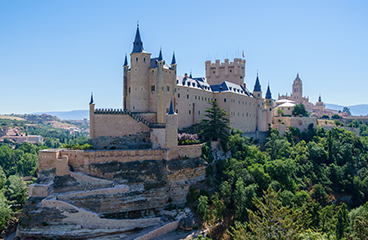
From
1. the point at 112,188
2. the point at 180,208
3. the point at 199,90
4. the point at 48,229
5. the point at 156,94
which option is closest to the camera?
the point at 48,229

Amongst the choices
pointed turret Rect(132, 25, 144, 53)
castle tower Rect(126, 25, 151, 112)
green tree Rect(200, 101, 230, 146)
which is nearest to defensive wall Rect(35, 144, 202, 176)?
castle tower Rect(126, 25, 151, 112)

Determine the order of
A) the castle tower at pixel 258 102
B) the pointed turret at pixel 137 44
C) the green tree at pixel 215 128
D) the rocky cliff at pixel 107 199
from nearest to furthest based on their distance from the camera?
the rocky cliff at pixel 107 199
the pointed turret at pixel 137 44
the green tree at pixel 215 128
the castle tower at pixel 258 102

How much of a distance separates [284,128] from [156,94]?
4172cm

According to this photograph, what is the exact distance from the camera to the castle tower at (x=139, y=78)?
55.3m

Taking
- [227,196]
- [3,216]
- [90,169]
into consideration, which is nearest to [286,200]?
[227,196]

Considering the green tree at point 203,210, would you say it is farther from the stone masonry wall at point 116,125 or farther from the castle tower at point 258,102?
the castle tower at point 258,102

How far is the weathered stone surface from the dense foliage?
10895 mm

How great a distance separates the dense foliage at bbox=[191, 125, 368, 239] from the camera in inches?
1419

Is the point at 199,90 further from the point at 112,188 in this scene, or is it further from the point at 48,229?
the point at 48,229

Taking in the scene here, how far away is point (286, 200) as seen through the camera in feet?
148

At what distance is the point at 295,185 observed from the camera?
52219 millimetres

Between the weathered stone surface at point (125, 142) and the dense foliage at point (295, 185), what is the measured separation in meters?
10.9

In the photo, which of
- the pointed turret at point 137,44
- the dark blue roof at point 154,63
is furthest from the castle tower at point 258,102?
the pointed turret at point 137,44

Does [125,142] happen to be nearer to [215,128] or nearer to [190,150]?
[190,150]
